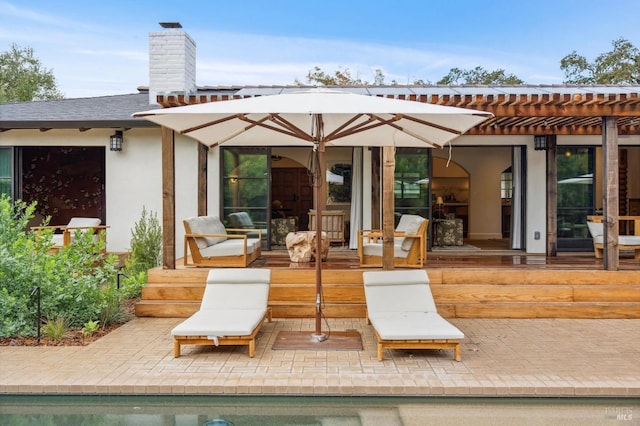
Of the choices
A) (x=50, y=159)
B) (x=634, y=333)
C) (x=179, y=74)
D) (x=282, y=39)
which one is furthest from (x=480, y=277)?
(x=282, y=39)

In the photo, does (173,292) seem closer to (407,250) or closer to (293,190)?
(407,250)

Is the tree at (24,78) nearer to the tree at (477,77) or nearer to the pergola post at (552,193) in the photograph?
the tree at (477,77)

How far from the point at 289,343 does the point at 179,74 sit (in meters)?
6.33

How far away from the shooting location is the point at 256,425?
3373mm

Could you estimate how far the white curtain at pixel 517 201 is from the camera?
9781 millimetres

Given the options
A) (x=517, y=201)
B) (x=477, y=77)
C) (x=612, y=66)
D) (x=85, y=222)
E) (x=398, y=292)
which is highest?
(x=477, y=77)

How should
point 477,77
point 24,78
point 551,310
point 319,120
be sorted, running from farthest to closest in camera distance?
point 477,77, point 24,78, point 551,310, point 319,120

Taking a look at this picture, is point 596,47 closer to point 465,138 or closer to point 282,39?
point 282,39

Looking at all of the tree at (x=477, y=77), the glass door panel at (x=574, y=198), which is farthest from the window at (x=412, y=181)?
the tree at (x=477, y=77)

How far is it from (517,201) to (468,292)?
4.24 metres

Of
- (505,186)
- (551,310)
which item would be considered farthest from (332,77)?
(551,310)

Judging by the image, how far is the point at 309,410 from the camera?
3596 mm

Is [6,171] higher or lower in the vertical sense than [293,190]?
higher

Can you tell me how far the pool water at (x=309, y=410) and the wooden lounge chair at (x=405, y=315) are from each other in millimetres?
764
